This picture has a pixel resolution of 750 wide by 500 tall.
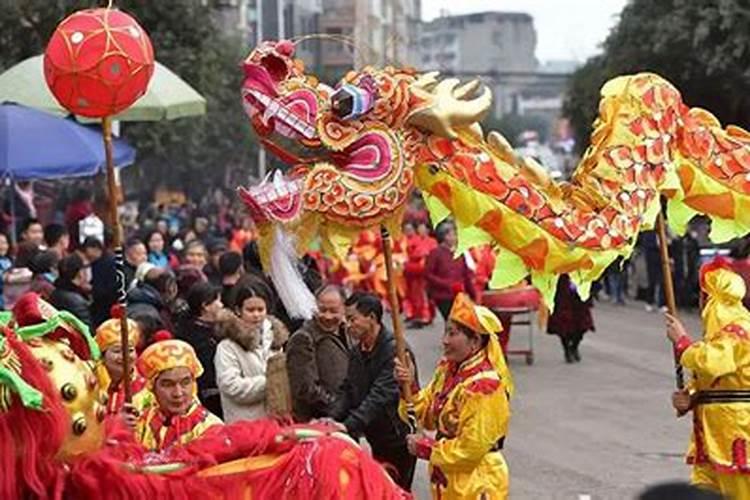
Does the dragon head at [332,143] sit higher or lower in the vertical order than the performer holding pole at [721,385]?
Result: higher

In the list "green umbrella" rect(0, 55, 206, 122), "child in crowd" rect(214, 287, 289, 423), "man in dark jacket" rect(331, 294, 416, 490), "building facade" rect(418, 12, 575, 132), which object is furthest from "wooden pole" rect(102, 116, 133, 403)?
"building facade" rect(418, 12, 575, 132)

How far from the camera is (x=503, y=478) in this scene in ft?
24.9

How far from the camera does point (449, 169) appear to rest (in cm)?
713

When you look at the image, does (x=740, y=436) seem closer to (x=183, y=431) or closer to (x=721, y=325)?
(x=721, y=325)

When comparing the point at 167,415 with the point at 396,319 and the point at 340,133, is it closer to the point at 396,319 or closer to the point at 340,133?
the point at 396,319

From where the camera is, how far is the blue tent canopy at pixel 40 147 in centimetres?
1367

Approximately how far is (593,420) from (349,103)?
8109 mm

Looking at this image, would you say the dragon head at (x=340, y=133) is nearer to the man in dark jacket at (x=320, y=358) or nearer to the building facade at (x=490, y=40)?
the man in dark jacket at (x=320, y=358)

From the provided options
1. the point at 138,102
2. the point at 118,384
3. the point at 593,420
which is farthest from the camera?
the point at 593,420

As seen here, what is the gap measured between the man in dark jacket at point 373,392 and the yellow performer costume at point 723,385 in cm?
154

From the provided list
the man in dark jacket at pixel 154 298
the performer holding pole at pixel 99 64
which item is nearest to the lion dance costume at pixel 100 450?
the performer holding pole at pixel 99 64

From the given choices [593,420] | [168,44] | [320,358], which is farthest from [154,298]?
[168,44]

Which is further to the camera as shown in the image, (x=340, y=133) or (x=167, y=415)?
(x=340, y=133)

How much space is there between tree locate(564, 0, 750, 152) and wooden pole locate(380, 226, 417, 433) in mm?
18188
